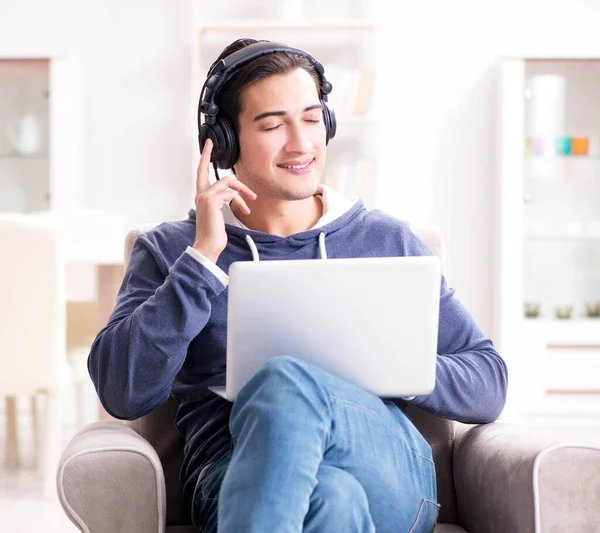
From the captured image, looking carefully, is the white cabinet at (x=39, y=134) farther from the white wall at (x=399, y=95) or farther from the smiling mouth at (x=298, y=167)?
the smiling mouth at (x=298, y=167)

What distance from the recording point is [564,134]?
426 centimetres

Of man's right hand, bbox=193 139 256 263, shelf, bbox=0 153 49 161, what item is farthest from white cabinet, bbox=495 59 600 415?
man's right hand, bbox=193 139 256 263

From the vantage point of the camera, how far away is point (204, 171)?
154cm

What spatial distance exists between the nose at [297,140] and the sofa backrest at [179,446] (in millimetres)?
467

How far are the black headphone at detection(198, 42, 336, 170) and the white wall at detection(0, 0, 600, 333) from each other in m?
2.81

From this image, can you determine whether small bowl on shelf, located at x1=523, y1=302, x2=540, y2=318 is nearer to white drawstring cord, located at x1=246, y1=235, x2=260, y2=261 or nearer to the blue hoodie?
the blue hoodie

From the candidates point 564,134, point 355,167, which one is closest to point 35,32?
point 355,167

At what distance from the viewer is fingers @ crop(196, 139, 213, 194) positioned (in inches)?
59.9

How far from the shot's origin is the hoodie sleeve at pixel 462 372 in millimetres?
1447

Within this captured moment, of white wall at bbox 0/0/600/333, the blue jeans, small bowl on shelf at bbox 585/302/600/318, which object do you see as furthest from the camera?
white wall at bbox 0/0/600/333

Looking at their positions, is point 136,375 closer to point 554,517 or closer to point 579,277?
point 554,517

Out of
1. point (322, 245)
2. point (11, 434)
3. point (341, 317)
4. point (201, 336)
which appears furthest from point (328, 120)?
point (11, 434)

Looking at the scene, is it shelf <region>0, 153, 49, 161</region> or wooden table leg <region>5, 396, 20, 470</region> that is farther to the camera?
shelf <region>0, 153, 49, 161</region>

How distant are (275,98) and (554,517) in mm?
764
